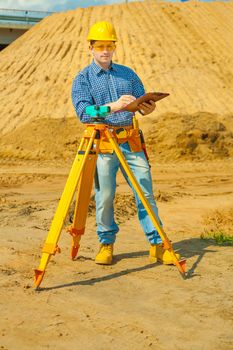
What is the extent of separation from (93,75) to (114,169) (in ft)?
2.72

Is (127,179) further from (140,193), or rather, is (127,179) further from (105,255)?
(105,255)

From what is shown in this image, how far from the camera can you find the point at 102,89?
17.1ft

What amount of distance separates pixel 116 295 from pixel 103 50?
80.7 inches

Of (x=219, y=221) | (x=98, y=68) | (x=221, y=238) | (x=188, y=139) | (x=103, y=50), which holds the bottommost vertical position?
(x=188, y=139)

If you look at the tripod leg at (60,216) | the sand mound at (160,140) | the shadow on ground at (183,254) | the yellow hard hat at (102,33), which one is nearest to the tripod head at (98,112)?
the tripod leg at (60,216)

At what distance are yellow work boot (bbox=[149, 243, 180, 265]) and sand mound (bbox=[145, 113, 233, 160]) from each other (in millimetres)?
12130

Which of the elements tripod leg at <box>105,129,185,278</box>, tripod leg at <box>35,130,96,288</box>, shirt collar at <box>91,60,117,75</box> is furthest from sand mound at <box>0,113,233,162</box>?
tripod leg at <box>35,130,96,288</box>

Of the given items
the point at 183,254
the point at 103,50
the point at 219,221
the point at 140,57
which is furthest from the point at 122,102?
the point at 140,57

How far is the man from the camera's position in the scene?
5.13 meters

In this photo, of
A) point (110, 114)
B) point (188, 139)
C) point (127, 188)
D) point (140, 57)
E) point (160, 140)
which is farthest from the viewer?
point (140, 57)

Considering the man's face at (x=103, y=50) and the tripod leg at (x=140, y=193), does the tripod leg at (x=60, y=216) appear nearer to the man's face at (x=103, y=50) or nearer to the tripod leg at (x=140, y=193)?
the tripod leg at (x=140, y=193)

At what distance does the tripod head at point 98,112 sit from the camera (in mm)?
4766

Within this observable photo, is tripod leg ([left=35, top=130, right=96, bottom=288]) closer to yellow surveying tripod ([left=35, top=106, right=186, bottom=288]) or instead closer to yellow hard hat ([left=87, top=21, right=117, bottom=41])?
yellow surveying tripod ([left=35, top=106, right=186, bottom=288])

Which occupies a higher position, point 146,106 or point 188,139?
point 146,106
